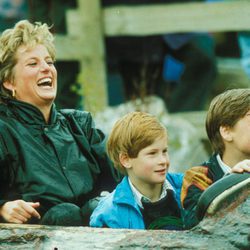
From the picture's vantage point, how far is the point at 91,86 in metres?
9.48

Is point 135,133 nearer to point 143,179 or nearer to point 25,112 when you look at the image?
point 143,179

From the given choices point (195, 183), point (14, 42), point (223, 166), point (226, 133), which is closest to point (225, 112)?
point (226, 133)

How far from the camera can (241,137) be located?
5352 millimetres

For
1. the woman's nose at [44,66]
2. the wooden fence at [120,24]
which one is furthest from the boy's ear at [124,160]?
the wooden fence at [120,24]

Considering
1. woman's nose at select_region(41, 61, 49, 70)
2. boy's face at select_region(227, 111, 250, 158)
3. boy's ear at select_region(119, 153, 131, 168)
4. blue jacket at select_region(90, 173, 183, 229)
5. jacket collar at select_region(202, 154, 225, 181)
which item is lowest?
blue jacket at select_region(90, 173, 183, 229)

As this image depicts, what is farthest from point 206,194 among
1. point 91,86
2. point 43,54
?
point 91,86

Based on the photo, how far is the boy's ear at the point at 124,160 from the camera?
214 inches

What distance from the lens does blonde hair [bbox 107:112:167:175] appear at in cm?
536

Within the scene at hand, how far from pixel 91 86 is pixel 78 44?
0.61 meters

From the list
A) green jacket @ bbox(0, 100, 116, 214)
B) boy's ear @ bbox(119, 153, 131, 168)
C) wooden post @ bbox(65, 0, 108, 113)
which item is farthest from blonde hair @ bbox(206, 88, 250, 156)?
wooden post @ bbox(65, 0, 108, 113)

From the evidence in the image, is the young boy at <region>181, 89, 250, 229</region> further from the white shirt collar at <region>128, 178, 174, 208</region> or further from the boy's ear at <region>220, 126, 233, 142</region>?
the white shirt collar at <region>128, 178, 174, 208</region>

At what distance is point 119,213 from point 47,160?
0.57 metres

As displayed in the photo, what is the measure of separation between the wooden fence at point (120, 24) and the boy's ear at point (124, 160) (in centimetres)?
406

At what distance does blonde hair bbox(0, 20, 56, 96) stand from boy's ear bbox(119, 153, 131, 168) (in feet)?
2.33
